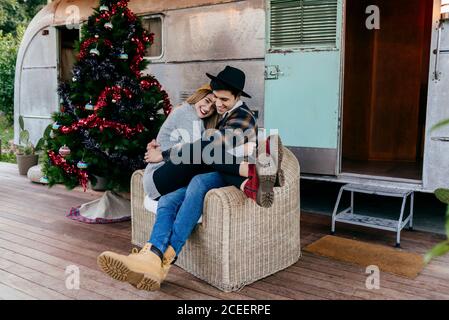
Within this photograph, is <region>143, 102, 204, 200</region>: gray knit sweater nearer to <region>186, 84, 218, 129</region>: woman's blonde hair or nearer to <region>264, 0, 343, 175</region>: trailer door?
<region>186, 84, 218, 129</region>: woman's blonde hair

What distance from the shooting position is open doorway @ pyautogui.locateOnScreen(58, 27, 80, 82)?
6.22m

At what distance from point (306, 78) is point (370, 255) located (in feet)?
5.17

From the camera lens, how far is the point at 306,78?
3.94 meters

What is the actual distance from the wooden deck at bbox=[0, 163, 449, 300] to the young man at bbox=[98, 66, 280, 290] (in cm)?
24

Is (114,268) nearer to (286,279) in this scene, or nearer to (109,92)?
(286,279)

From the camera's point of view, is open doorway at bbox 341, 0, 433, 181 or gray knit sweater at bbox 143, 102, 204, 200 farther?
open doorway at bbox 341, 0, 433, 181

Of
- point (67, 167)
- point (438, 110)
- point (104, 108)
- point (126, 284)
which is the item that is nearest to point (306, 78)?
point (438, 110)

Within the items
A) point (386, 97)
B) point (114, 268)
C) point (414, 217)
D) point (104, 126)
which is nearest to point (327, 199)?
point (414, 217)

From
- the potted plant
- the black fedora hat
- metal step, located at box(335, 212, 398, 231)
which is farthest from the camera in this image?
the potted plant

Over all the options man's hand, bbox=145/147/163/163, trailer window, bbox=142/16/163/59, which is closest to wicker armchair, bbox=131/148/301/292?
man's hand, bbox=145/147/163/163

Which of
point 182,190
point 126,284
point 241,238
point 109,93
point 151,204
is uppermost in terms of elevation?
point 109,93

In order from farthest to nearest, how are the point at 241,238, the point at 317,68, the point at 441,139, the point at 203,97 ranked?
the point at 317,68 < the point at 441,139 < the point at 203,97 < the point at 241,238

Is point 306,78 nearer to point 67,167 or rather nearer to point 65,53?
point 67,167

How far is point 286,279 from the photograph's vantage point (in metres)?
2.76
